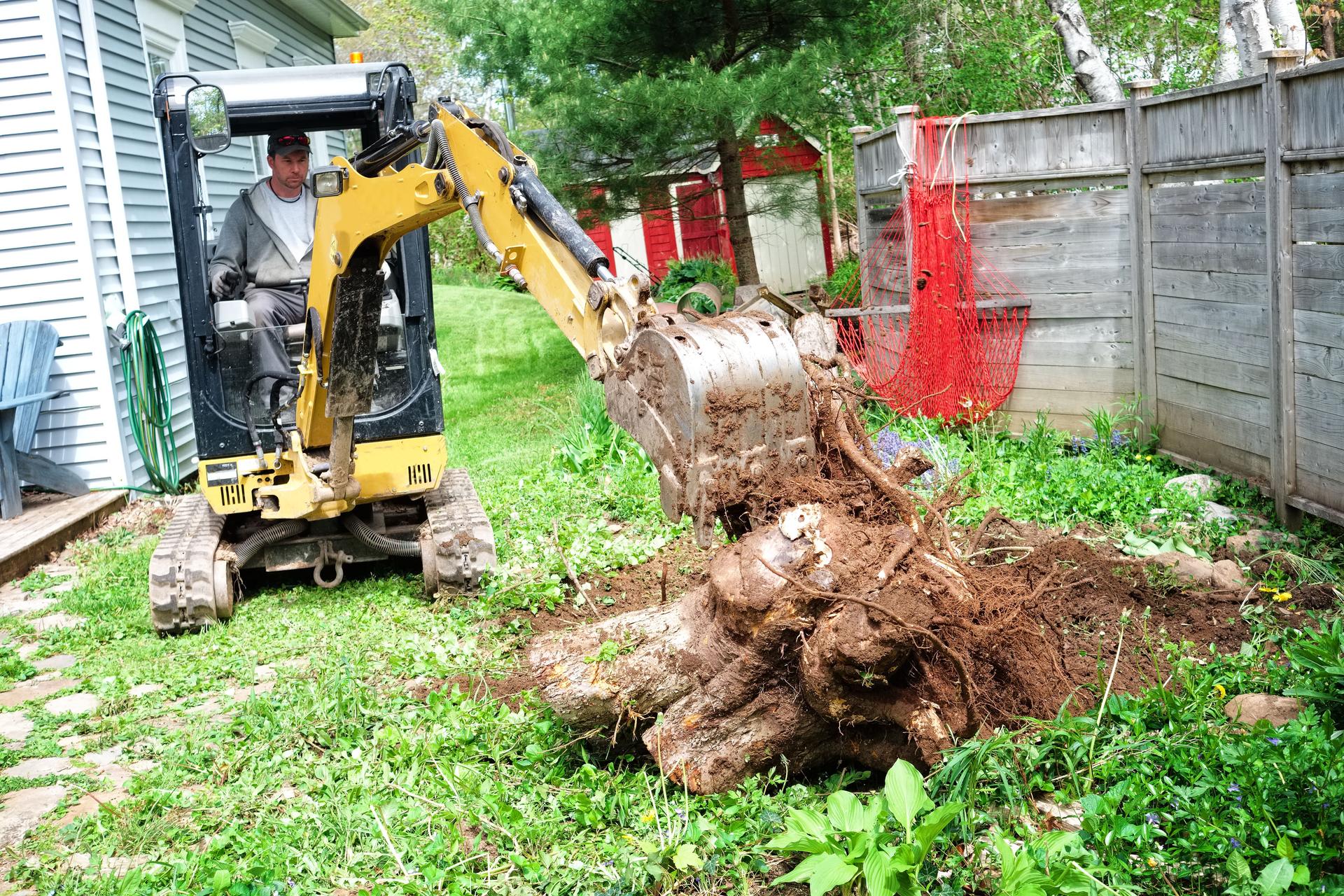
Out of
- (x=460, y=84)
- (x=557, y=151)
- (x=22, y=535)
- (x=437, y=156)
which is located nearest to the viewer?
(x=437, y=156)

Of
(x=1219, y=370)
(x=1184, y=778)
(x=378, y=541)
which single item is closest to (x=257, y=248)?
(x=378, y=541)

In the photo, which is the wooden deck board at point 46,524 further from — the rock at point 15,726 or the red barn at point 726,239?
the red barn at point 726,239

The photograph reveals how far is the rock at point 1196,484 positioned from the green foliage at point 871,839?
364 cm

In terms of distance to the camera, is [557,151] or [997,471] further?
[557,151]

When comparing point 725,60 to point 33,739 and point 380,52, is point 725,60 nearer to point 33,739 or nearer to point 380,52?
point 33,739

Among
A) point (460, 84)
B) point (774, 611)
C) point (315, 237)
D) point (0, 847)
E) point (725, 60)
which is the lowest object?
point (0, 847)

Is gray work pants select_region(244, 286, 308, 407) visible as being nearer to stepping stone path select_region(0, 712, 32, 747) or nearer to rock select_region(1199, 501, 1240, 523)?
stepping stone path select_region(0, 712, 32, 747)

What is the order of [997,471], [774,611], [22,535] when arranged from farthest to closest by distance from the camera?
[22,535]
[997,471]
[774,611]

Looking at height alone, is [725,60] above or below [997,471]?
above

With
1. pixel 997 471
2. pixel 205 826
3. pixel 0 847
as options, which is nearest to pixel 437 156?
pixel 205 826

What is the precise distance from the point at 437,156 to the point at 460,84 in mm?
34762

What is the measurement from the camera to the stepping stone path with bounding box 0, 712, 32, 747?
4.84 metres

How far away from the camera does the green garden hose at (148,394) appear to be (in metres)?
8.03

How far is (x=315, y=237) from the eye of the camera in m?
5.36
